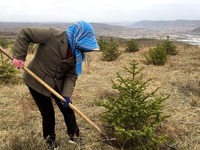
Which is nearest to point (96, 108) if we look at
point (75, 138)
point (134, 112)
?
point (75, 138)

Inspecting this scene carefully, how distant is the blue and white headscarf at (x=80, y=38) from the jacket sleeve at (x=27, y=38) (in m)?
0.26

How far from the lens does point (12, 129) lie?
502 cm

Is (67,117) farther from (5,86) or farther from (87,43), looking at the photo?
(5,86)

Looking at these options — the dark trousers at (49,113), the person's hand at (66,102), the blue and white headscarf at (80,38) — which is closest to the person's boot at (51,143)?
the dark trousers at (49,113)

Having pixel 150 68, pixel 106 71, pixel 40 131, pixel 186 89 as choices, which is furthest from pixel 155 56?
pixel 40 131

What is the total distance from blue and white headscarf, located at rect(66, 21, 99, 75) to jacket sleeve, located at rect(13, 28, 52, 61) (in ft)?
0.85

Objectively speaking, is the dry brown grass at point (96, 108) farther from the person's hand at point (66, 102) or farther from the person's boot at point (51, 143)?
the person's hand at point (66, 102)

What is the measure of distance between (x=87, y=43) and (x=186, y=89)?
4.75 meters

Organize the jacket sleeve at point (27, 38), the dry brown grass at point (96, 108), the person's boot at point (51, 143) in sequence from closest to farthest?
the jacket sleeve at point (27, 38)
the person's boot at point (51, 143)
the dry brown grass at point (96, 108)

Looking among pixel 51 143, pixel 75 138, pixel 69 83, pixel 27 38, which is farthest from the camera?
pixel 75 138

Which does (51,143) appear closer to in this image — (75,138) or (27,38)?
(75,138)

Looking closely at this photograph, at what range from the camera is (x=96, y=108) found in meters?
6.15

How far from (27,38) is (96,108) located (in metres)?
2.90

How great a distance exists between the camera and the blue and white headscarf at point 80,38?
139 inches
